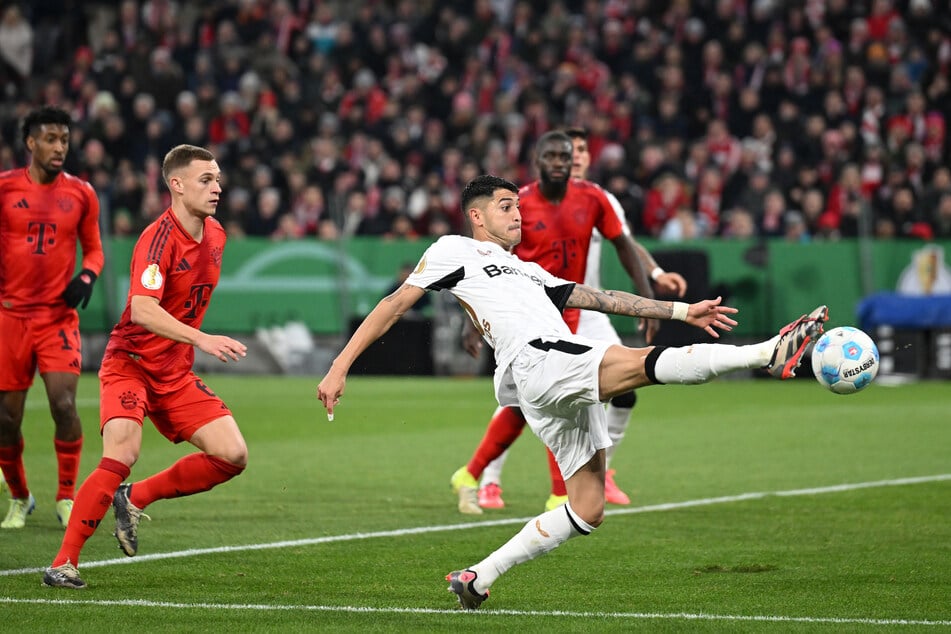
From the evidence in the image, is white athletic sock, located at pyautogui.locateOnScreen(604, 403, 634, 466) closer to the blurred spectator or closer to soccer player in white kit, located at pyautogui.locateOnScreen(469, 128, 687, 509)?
soccer player in white kit, located at pyautogui.locateOnScreen(469, 128, 687, 509)

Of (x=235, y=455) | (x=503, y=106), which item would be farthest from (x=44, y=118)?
(x=503, y=106)

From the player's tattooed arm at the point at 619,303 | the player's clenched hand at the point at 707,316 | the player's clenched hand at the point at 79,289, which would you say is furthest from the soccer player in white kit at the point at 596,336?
the player's clenched hand at the point at 707,316

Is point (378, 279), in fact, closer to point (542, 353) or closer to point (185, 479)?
point (185, 479)

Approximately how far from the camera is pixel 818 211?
22.1 metres

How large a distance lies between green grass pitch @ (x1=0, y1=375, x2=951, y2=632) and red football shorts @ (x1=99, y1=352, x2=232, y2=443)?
2.42 feet

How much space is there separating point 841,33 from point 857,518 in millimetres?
17834

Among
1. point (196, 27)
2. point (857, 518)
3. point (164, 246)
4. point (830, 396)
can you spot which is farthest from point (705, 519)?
point (196, 27)

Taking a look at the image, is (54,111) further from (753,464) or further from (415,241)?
(415,241)

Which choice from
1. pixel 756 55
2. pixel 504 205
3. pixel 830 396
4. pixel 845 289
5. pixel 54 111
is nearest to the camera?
pixel 504 205

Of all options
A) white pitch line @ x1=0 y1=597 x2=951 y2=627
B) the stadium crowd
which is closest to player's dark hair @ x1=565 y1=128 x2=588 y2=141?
white pitch line @ x1=0 y1=597 x2=951 y2=627

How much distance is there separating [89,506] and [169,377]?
0.76 m

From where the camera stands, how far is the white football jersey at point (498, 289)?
650 cm

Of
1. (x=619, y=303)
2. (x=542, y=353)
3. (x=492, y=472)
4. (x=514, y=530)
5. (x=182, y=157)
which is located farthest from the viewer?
(x=492, y=472)

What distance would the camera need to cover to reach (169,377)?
732cm
